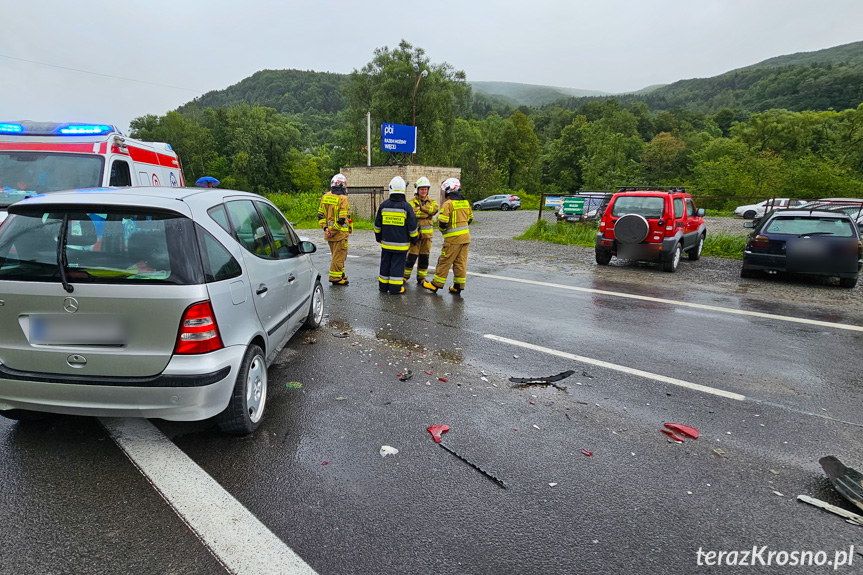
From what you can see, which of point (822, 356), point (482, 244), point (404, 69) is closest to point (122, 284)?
point (822, 356)

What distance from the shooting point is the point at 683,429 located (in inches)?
137

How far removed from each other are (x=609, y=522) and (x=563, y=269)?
8800mm

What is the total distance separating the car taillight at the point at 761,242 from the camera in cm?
923

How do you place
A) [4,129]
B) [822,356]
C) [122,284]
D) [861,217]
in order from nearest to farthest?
1. [122,284]
2. [822,356]
3. [4,129]
4. [861,217]

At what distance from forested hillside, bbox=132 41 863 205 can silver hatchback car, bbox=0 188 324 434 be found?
18810 mm

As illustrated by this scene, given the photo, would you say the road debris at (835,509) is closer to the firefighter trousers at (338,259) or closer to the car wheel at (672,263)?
the firefighter trousers at (338,259)

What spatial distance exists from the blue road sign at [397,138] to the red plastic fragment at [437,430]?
23.3 metres

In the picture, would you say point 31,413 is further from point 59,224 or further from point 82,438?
point 59,224

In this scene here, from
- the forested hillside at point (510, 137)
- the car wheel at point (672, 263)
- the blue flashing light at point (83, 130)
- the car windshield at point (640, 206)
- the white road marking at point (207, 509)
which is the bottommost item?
the white road marking at point (207, 509)

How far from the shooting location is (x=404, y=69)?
4059cm

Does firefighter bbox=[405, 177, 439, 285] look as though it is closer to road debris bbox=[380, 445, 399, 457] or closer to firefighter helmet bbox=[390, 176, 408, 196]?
firefighter helmet bbox=[390, 176, 408, 196]

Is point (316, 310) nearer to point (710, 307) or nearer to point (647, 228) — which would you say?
point (710, 307)

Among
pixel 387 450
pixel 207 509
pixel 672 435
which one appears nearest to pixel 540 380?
pixel 672 435

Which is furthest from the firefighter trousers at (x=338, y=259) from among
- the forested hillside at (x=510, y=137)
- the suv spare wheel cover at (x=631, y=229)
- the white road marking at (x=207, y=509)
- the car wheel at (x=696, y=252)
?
the forested hillside at (x=510, y=137)
